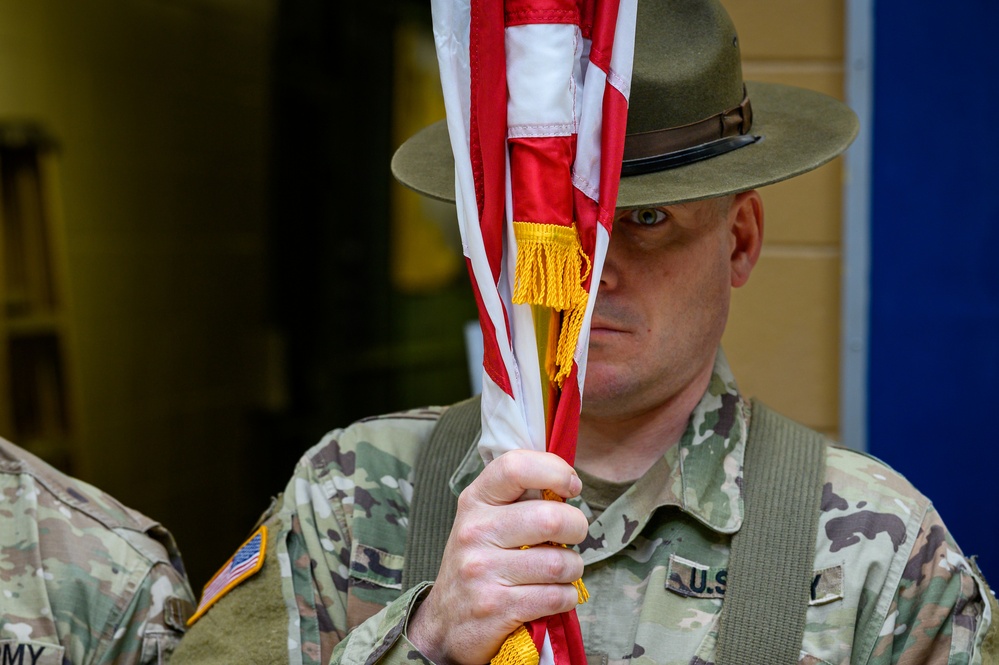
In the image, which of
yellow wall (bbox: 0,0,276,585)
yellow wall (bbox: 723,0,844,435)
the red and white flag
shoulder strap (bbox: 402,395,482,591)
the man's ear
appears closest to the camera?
the red and white flag

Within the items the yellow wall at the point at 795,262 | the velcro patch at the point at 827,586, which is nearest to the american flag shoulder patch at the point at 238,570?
the velcro patch at the point at 827,586

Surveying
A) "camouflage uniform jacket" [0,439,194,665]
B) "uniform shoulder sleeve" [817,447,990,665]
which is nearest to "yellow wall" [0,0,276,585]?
"camouflage uniform jacket" [0,439,194,665]

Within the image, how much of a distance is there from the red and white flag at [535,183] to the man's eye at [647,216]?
31 centimetres

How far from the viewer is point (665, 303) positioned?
1.45m

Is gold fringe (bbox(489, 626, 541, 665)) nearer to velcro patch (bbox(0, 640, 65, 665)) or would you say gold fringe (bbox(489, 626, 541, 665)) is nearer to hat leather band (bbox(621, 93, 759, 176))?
hat leather band (bbox(621, 93, 759, 176))

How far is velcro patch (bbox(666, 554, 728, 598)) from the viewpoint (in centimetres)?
142

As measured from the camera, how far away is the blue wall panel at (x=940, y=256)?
2180mm

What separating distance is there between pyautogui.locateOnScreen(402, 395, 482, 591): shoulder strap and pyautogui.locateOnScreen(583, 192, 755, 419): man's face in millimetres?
214

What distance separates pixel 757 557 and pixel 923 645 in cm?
23

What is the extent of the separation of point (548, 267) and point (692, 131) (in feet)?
1.49

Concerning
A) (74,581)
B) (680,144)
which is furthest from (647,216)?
(74,581)

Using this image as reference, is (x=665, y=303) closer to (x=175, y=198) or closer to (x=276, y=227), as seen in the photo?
(x=175, y=198)

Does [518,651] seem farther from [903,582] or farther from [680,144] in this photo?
[680,144]

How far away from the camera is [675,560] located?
56.7 inches
